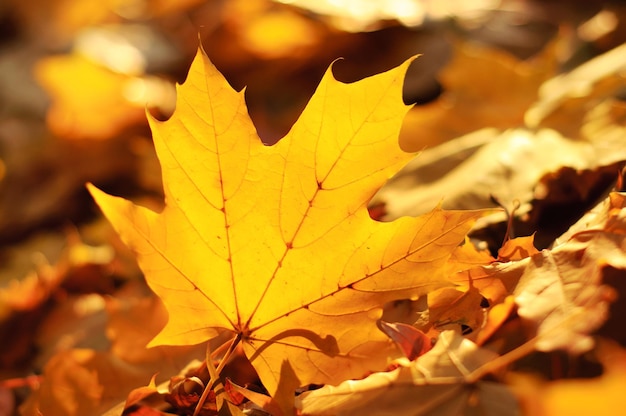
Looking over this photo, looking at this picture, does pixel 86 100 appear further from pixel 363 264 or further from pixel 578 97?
pixel 363 264

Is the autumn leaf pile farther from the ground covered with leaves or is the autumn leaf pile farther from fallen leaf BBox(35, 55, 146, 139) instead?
fallen leaf BBox(35, 55, 146, 139)

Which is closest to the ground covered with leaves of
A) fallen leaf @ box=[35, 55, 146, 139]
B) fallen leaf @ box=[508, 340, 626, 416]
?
fallen leaf @ box=[508, 340, 626, 416]

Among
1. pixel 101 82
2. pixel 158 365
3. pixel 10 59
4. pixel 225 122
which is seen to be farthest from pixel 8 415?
pixel 10 59

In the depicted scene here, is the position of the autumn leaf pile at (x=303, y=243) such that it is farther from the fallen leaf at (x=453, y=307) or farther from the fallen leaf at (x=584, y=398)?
the fallen leaf at (x=584, y=398)

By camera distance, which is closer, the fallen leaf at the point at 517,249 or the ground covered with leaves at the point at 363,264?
the ground covered with leaves at the point at 363,264

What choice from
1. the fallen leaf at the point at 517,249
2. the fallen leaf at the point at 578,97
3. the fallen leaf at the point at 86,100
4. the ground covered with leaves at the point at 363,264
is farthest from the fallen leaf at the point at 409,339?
the fallen leaf at the point at 86,100

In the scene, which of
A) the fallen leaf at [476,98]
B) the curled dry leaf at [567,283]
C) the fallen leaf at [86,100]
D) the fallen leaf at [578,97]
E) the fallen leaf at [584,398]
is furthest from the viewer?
the fallen leaf at [86,100]
